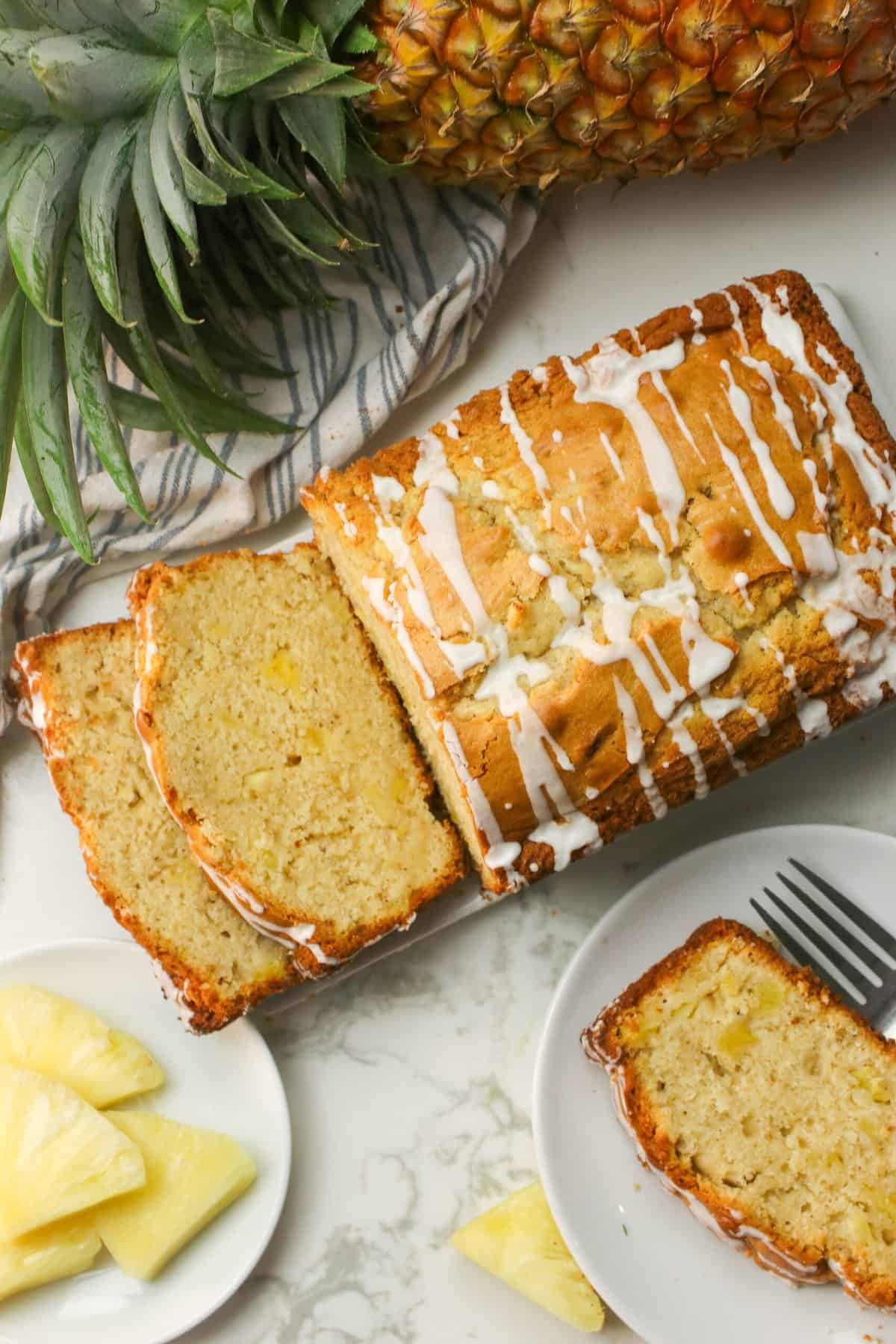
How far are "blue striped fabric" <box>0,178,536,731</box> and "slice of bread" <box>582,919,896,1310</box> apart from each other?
49.7 inches

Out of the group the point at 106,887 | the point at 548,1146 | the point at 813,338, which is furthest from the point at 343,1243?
the point at 813,338

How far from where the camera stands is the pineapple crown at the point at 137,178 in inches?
71.9

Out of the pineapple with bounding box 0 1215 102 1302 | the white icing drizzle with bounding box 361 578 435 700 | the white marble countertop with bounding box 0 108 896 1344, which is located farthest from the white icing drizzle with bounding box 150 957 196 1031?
the white icing drizzle with bounding box 361 578 435 700

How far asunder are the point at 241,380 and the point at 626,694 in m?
1.14

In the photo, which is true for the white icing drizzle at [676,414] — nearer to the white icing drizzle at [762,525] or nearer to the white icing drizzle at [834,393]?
the white icing drizzle at [762,525]

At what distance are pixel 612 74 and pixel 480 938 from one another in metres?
1.67

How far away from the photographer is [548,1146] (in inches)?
94.1

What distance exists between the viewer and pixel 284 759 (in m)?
2.28

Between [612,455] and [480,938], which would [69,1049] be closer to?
[480,938]

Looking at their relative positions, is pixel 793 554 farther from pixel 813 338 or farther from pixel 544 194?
pixel 544 194

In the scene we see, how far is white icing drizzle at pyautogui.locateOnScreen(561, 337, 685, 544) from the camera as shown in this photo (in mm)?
2059

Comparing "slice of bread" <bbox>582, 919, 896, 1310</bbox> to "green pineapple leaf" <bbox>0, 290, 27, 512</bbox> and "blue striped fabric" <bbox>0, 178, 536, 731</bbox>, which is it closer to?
"blue striped fabric" <bbox>0, 178, 536, 731</bbox>

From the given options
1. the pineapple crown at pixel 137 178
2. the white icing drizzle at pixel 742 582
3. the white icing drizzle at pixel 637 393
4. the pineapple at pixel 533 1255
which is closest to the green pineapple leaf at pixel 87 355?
the pineapple crown at pixel 137 178

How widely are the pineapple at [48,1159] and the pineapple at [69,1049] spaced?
85 millimetres
